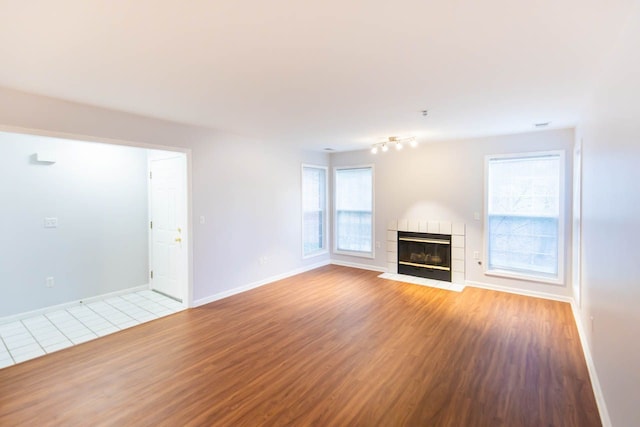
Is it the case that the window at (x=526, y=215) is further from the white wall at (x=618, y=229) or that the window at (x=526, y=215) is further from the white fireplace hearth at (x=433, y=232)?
the white wall at (x=618, y=229)

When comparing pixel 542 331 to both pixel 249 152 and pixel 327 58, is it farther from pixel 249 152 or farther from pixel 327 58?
pixel 249 152

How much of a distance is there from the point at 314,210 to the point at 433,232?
254 centimetres

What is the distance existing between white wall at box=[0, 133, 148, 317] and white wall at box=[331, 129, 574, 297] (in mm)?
4393

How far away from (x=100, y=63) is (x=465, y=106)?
11.1 ft

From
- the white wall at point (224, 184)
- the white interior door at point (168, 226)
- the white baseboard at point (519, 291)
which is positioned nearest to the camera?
the white wall at point (224, 184)

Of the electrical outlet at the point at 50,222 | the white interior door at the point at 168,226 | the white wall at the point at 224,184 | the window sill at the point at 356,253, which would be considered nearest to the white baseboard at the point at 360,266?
the window sill at the point at 356,253

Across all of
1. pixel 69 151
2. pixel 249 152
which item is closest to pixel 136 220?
pixel 69 151

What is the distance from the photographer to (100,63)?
225cm

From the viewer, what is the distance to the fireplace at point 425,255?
5.47m

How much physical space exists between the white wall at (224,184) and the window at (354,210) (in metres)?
0.93

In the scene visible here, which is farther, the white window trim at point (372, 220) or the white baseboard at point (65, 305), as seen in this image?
the white window trim at point (372, 220)

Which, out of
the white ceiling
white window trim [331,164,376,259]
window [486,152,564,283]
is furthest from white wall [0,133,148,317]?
window [486,152,564,283]

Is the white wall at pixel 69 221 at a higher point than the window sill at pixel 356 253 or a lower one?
higher

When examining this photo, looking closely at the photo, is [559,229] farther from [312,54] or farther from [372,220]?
[312,54]
